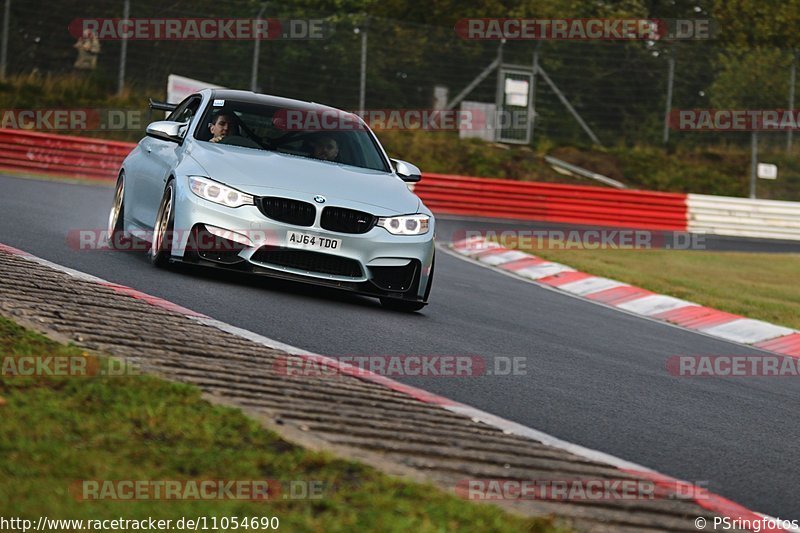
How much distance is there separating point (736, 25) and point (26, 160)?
80.4ft

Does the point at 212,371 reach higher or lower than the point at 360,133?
lower

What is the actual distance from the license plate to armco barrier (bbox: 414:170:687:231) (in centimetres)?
1584

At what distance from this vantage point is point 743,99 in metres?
30.8

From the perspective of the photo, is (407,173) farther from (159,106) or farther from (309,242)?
(159,106)

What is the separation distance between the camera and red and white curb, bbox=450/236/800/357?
1295 cm

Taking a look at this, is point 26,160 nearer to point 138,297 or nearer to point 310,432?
point 138,297

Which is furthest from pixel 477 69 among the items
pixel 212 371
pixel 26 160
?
pixel 212 371
